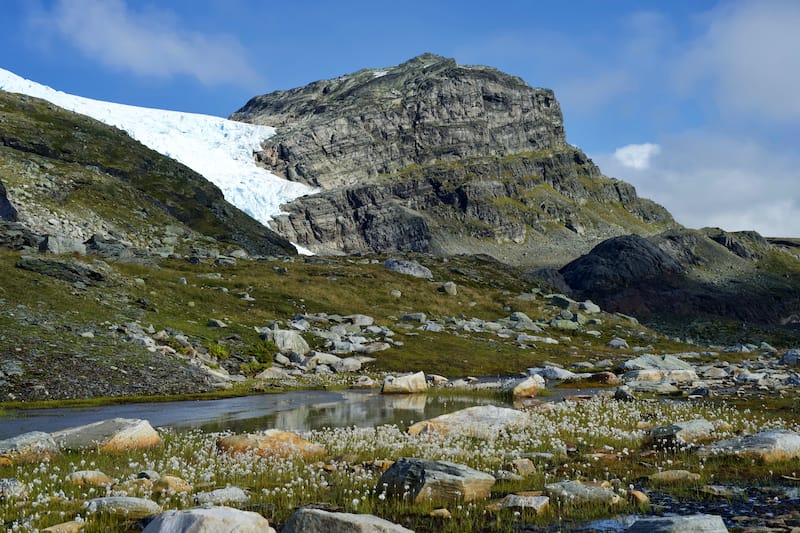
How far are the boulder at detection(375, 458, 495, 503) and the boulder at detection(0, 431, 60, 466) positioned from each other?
10.9 metres

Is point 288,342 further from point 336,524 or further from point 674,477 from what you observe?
point 336,524

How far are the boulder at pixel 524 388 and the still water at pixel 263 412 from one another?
141 inches

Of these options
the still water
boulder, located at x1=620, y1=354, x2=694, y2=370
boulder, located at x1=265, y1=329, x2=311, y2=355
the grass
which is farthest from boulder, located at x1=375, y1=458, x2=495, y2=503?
boulder, located at x1=620, y1=354, x2=694, y2=370

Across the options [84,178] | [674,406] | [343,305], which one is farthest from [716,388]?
[84,178]

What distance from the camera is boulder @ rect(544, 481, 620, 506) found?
1273cm

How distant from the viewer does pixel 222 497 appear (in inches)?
520

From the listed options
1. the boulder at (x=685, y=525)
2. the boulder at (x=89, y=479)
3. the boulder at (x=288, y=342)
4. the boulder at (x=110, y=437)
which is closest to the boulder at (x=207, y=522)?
the boulder at (x=685, y=525)

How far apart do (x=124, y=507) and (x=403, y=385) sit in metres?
36.2

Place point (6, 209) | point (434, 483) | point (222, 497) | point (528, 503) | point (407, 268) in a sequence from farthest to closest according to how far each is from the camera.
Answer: point (407, 268) < point (6, 209) < point (222, 497) < point (434, 483) < point (528, 503)

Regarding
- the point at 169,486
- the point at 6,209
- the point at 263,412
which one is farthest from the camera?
the point at 6,209

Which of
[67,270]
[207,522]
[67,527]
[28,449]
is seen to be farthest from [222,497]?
[67,270]

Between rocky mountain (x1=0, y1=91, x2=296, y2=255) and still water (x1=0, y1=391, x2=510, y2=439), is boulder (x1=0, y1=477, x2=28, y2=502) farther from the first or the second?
rocky mountain (x1=0, y1=91, x2=296, y2=255)

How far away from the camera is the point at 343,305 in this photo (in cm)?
9519

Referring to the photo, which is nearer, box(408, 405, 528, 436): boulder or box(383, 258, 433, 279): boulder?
box(408, 405, 528, 436): boulder
